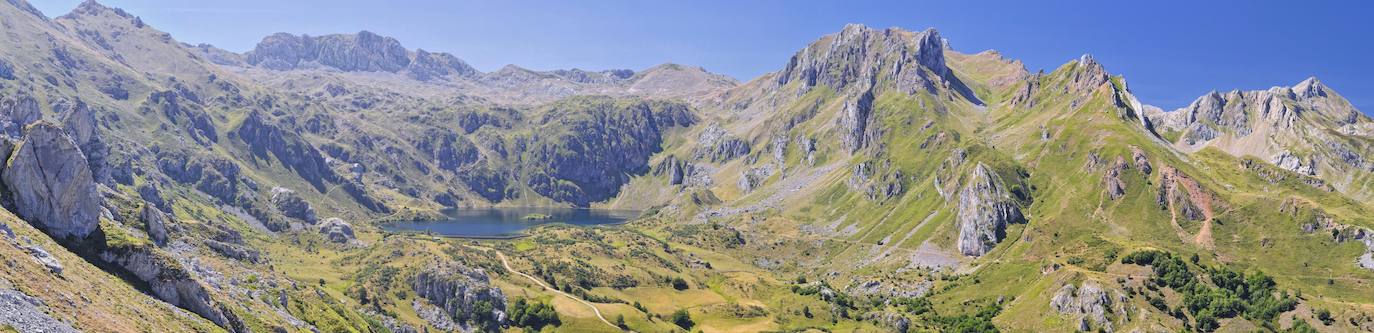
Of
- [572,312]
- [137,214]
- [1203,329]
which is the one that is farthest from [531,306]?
[1203,329]

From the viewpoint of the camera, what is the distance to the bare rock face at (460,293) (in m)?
183

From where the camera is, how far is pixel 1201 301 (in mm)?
182500

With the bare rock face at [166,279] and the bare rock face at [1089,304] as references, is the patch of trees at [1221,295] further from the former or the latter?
the bare rock face at [166,279]

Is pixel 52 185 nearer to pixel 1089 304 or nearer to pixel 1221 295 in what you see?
pixel 1089 304

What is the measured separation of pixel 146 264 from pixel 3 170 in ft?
71.8

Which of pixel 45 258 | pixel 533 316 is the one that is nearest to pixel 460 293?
pixel 533 316

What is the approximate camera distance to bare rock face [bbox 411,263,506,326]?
7215 inches

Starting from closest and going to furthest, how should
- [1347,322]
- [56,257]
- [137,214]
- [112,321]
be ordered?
[112,321] < [56,257] < [137,214] < [1347,322]

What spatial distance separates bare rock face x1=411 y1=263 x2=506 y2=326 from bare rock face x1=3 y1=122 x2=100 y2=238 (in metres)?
92.9

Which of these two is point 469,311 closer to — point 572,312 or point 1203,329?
point 572,312

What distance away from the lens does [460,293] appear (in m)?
186

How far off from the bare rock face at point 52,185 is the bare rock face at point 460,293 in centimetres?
9289

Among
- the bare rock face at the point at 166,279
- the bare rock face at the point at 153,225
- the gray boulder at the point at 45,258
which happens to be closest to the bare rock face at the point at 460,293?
the bare rock face at the point at 153,225

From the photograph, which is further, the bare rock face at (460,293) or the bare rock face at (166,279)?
the bare rock face at (460,293)
